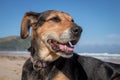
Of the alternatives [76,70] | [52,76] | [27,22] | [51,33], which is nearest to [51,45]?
[51,33]

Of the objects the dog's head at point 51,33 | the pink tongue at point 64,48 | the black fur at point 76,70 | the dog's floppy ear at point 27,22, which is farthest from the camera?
the dog's floppy ear at point 27,22

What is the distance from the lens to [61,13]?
9.88 metres

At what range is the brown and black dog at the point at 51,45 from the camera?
910 cm

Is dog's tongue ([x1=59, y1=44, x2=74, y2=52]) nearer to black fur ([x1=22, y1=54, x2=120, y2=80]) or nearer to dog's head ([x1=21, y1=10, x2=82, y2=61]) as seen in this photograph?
dog's head ([x1=21, y1=10, x2=82, y2=61])

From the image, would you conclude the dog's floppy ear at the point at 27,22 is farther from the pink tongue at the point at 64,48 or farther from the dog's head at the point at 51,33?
the pink tongue at the point at 64,48

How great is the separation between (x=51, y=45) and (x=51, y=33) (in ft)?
1.11

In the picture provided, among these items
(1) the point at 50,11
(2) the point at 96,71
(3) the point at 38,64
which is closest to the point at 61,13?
(1) the point at 50,11

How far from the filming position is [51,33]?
9328 mm

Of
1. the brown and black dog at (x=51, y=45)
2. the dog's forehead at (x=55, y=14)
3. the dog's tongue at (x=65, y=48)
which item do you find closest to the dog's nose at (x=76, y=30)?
the brown and black dog at (x=51, y=45)

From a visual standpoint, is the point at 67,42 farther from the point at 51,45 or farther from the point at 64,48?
the point at 51,45

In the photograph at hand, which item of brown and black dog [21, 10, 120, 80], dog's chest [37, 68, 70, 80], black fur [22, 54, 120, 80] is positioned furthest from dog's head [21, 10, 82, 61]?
dog's chest [37, 68, 70, 80]

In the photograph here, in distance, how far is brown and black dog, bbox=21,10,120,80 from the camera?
910 cm

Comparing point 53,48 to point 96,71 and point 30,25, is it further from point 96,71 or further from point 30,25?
point 96,71

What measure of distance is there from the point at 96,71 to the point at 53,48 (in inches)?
87.8
